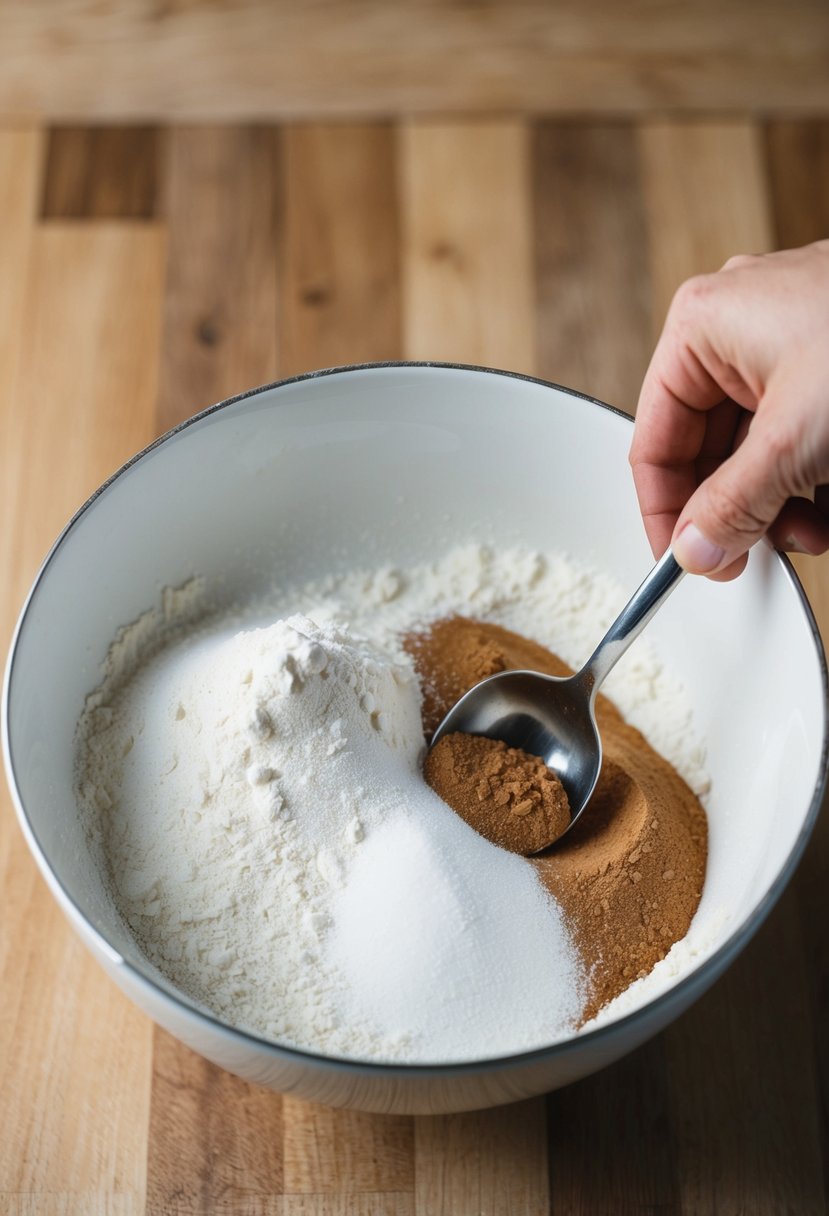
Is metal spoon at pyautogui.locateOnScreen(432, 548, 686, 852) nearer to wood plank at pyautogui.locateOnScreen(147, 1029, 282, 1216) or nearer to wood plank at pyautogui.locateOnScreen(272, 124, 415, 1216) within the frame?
wood plank at pyautogui.locateOnScreen(147, 1029, 282, 1216)

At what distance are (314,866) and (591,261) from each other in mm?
794

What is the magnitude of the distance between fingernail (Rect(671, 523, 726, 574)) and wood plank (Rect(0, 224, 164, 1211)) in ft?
1.79

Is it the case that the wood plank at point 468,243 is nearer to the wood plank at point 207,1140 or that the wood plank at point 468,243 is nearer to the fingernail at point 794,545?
the fingernail at point 794,545

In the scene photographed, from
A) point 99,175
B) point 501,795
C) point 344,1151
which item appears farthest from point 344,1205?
point 99,175

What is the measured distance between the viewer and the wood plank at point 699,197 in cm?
132

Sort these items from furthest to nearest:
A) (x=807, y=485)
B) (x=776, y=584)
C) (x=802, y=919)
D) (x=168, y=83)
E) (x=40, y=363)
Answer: (x=168, y=83), (x=40, y=363), (x=802, y=919), (x=776, y=584), (x=807, y=485)

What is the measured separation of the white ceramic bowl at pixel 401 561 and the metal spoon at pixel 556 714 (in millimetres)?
100

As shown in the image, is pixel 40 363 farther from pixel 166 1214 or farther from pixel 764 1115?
pixel 764 1115

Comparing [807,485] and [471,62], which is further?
[471,62]

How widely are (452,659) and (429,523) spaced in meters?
0.14

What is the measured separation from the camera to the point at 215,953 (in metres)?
0.82

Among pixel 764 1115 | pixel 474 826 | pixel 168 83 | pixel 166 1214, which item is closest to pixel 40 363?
pixel 168 83

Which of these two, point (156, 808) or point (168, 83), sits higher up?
point (168, 83)

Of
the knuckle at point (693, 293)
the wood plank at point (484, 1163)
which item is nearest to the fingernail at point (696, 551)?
the knuckle at point (693, 293)
